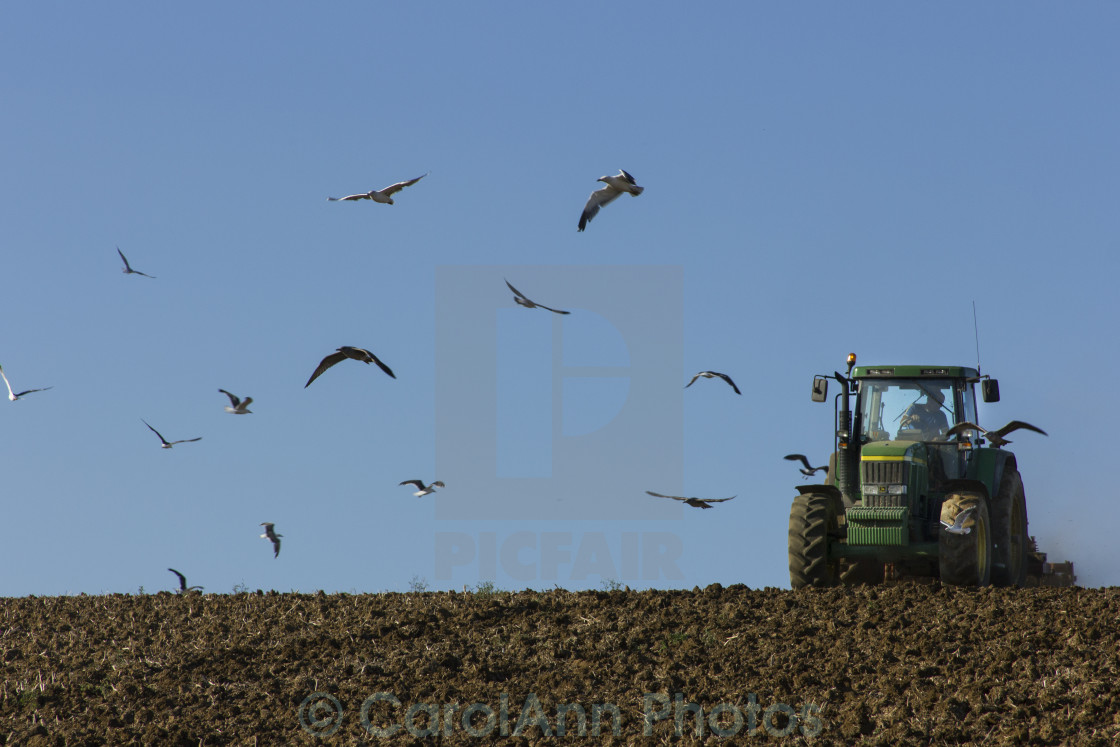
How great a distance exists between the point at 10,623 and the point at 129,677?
11.7ft

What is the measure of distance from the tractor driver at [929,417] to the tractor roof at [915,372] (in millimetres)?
251

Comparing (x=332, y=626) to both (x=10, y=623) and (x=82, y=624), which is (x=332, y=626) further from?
(x=10, y=623)

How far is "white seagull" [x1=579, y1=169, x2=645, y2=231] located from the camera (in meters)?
12.8

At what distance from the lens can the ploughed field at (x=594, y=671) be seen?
32.4 feet

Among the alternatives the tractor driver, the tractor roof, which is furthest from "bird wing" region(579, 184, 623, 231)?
the tractor driver

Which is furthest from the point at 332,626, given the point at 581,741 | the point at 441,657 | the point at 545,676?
the point at 581,741

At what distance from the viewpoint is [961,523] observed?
1352cm

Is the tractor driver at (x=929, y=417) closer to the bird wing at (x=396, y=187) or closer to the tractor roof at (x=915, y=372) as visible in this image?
the tractor roof at (x=915, y=372)

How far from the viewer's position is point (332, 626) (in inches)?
500

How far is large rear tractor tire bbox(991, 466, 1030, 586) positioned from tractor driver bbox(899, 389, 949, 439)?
4.03 feet

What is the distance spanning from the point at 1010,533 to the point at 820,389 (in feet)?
11.1

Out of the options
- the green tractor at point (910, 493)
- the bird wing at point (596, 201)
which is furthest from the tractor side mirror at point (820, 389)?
the bird wing at point (596, 201)

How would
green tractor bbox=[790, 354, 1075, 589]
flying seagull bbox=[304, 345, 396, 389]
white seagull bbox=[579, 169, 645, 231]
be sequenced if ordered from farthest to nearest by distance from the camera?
green tractor bbox=[790, 354, 1075, 589], white seagull bbox=[579, 169, 645, 231], flying seagull bbox=[304, 345, 396, 389]

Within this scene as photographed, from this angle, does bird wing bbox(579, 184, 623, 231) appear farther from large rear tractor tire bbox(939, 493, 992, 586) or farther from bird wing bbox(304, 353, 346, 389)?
large rear tractor tire bbox(939, 493, 992, 586)
